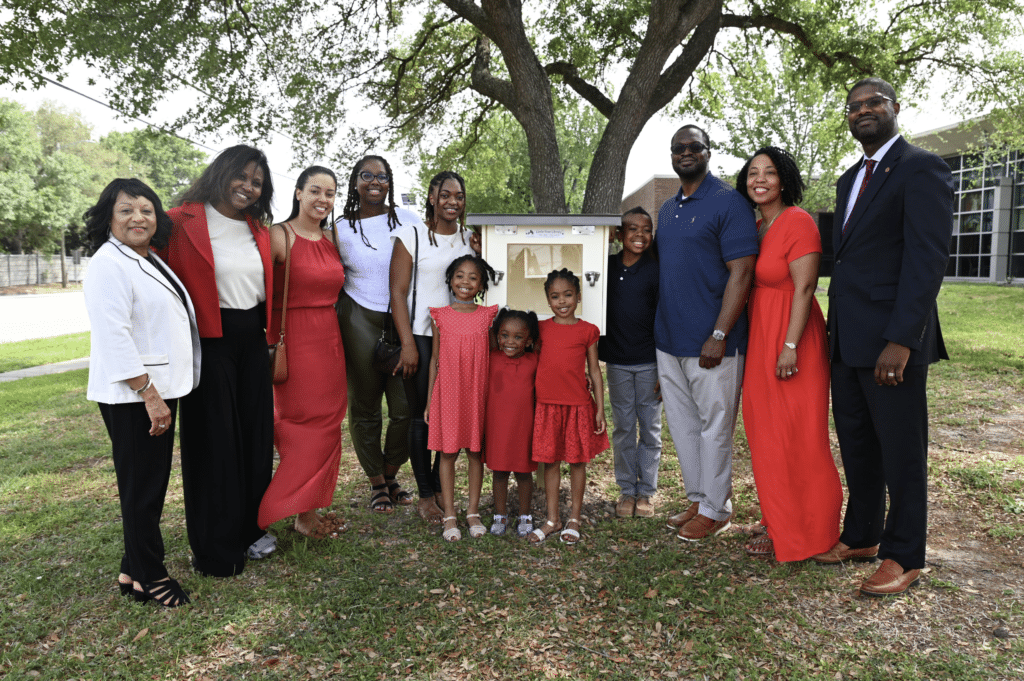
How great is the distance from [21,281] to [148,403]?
40.7m

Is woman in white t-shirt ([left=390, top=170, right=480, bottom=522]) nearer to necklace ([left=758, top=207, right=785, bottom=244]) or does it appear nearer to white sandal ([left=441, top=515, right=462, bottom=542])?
white sandal ([left=441, top=515, right=462, bottom=542])

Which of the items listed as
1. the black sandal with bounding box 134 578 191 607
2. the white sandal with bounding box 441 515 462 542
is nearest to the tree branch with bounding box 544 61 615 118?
the white sandal with bounding box 441 515 462 542

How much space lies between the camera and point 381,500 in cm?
456

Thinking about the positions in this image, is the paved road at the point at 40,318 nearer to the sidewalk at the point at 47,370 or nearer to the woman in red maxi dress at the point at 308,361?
the sidewalk at the point at 47,370

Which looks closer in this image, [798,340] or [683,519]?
[798,340]

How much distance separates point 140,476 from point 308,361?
1045mm

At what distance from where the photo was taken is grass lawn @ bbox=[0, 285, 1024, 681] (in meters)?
2.74

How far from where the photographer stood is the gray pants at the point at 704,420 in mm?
3793

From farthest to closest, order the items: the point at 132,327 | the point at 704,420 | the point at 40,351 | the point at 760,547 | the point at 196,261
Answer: the point at 40,351 → the point at 704,420 → the point at 760,547 → the point at 196,261 → the point at 132,327

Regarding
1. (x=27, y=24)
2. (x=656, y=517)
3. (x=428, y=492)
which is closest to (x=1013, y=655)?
(x=656, y=517)

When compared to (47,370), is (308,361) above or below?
above

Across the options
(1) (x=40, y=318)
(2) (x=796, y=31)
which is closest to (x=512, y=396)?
(2) (x=796, y=31)

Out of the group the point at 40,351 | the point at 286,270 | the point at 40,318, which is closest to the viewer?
the point at 286,270

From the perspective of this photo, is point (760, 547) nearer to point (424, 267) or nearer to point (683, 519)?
point (683, 519)
